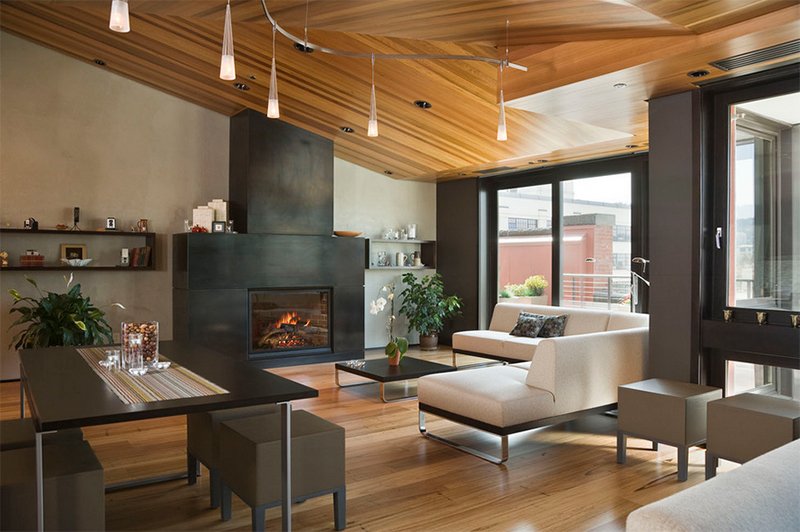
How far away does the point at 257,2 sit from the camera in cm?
416

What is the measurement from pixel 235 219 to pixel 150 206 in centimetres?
94

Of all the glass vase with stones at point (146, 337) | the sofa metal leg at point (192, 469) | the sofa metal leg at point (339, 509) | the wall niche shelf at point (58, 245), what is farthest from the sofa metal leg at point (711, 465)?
the wall niche shelf at point (58, 245)

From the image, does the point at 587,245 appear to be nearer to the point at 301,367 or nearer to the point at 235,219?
the point at 301,367

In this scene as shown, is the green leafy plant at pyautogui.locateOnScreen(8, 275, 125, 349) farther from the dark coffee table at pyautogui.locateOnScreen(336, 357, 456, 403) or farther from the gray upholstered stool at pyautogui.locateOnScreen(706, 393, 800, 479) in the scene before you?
the gray upholstered stool at pyautogui.locateOnScreen(706, 393, 800, 479)

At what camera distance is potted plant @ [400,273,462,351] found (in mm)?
8234

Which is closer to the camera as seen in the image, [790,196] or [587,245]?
[790,196]

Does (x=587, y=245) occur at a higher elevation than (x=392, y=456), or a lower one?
higher

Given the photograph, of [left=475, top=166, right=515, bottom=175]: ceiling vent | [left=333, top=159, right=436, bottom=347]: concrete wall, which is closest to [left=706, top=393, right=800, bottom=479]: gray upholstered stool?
[left=475, top=166, right=515, bottom=175]: ceiling vent

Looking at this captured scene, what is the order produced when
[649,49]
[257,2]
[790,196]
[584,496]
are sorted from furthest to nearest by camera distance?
1. [257,2]
2. [790,196]
3. [649,49]
4. [584,496]

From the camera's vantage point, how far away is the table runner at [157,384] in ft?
7.41

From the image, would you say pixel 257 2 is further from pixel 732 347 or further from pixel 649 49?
pixel 732 347

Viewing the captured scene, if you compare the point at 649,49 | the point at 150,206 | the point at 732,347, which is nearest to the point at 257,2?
the point at 649,49

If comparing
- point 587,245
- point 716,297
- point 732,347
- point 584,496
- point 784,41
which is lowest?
point 584,496

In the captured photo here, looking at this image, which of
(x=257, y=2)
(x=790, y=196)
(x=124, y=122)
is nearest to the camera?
(x=790, y=196)
